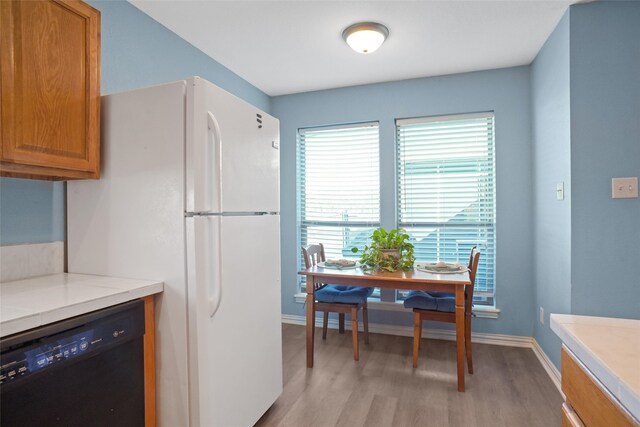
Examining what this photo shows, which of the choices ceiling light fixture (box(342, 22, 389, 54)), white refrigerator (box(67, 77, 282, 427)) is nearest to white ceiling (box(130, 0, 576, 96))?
ceiling light fixture (box(342, 22, 389, 54))

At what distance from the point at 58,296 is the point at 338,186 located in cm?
273

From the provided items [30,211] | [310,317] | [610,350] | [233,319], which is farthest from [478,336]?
[30,211]

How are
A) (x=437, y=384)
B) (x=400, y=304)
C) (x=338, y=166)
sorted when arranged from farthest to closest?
(x=338, y=166) < (x=400, y=304) < (x=437, y=384)

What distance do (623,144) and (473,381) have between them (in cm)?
180

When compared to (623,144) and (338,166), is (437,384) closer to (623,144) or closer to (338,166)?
(623,144)

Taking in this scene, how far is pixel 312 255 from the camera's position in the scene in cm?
307

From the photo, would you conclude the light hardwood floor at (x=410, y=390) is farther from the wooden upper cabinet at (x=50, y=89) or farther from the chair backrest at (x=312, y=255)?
the wooden upper cabinet at (x=50, y=89)

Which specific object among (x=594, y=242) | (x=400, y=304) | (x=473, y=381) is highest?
(x=594, y=242)

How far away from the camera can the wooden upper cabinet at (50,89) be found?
1.29 m

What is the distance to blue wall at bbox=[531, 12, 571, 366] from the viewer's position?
87.2 inches

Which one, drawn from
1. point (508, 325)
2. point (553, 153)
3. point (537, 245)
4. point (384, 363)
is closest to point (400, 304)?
point (384, 363)

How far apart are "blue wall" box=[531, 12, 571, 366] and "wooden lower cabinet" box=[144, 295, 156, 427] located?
240cm

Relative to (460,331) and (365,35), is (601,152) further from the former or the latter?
(365,35)

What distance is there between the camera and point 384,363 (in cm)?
271
